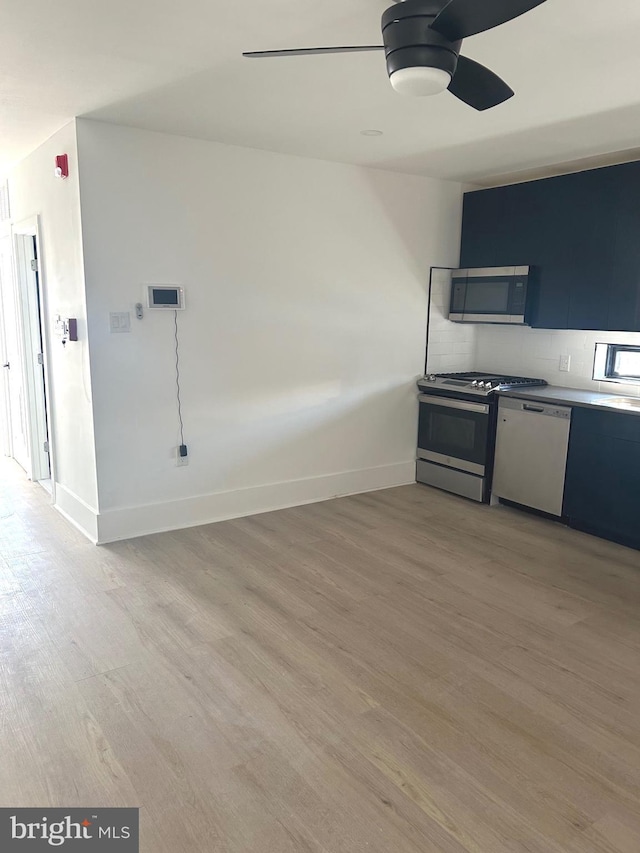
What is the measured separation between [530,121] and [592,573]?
8.46 ft

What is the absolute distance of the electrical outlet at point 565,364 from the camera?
4840 millimetres

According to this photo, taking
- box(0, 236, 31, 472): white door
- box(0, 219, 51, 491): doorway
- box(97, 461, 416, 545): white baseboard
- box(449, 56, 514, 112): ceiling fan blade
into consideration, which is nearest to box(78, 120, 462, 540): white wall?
box(97, 461, 416, 545): white baseboard

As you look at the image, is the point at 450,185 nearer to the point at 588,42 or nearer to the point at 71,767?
the point at 588,42

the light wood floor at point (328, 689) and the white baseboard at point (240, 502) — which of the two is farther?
the white baseboard at point (240, 502)

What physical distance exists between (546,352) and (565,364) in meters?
0.20

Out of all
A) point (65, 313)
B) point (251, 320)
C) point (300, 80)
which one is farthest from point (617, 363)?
point (65, 313)

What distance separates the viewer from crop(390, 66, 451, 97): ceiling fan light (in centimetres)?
199

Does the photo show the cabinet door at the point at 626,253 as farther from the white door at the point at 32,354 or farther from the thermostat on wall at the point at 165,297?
the white door at the point at 32,354

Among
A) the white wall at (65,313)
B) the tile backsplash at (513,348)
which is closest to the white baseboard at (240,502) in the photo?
the white wall at (65,313)

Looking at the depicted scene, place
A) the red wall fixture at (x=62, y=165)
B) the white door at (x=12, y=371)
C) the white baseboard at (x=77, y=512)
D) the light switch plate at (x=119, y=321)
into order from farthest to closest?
the white door at (x=12, y=371), the white baseboard at (x=77, y=512), the light switch plate at (x=119, y=321), the red wall fixture at (x=62, y=165)

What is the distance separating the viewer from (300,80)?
2844mm

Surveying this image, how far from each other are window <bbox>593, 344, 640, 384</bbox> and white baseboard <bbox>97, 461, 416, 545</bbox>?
1.68 metres

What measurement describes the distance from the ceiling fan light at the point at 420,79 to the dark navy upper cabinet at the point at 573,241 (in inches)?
101

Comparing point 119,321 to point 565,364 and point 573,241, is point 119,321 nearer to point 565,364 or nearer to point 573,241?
point 573,241
